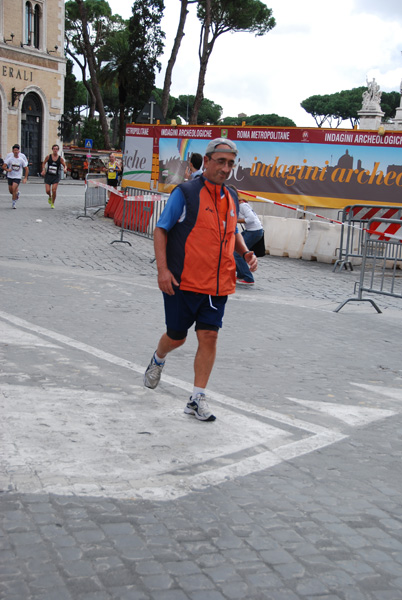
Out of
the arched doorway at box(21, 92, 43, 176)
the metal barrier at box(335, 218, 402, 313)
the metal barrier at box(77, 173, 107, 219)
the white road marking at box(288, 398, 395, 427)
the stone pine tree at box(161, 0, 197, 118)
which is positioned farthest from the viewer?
the arched doorway at box(21, 92, 43, 176)

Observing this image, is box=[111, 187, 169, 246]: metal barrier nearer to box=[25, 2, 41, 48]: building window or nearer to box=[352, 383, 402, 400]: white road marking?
box=[352, 383, 402, 400]: white road marking

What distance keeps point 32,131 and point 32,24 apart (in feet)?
19.7

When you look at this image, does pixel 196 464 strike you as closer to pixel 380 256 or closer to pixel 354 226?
pixel 380 256

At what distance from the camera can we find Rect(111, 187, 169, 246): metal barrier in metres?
16.0

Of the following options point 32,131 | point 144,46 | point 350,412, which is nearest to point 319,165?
point 350,412

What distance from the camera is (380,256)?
1120 cm

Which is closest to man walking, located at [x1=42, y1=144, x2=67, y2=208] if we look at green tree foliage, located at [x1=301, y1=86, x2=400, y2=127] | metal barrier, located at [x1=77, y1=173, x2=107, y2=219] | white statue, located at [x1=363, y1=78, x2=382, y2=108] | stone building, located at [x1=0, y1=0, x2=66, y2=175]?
metal barrier, located at [x1=77, y1=173, x2=107, y2=219]

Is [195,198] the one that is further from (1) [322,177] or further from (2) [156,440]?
(1) [322,177]

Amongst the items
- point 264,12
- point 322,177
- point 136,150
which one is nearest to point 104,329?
point 322,177

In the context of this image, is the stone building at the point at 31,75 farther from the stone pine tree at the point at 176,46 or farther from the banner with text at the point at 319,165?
the banner with text at the point at 319,165

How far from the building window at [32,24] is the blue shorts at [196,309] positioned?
137 feet

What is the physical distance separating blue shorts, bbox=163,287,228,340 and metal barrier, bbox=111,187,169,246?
34.8 feet

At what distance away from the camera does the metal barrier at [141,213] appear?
16.0 meters

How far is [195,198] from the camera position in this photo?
4.82 m
